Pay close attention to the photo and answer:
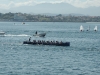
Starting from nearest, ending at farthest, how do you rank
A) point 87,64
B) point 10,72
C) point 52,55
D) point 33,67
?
point 10,72
point 33,67
point 87,64
point 52,55

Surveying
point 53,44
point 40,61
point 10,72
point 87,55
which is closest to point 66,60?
point 40,61

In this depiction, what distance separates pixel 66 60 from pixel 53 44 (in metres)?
30.1

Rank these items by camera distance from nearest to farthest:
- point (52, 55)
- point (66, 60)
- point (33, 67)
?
point (33, 67)
point (66, 60)
point (52, 55)

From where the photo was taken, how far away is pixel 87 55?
2995 inches

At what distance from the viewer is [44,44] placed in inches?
3880

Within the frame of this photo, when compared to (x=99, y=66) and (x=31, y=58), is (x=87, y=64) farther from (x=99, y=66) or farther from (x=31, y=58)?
(x=31, y=58)

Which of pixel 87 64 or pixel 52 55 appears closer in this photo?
pixel 87 64

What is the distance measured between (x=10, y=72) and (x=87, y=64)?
13943 mm

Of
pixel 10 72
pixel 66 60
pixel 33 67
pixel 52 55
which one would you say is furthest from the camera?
pixel 52 55

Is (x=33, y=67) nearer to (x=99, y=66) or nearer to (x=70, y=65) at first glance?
(x=70, y=65)

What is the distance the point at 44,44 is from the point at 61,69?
134 feet

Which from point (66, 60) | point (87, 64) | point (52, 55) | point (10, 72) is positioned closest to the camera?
point (10, 72)

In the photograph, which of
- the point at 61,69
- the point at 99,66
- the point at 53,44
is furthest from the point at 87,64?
the point at 53,44

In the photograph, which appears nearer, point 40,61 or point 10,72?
point 10,72
